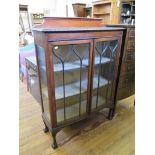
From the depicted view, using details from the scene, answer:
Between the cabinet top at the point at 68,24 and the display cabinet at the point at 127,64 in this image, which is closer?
the cabinet top at the point at 68,24

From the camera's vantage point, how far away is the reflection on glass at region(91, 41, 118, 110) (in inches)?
62.0

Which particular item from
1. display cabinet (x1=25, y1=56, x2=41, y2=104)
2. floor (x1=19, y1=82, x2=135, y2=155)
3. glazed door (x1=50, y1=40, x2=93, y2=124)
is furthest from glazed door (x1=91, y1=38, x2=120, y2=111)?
display cabinet (x1=25, y1=56, x2=41, y2=104)

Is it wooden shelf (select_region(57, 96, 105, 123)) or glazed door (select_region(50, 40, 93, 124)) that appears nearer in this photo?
glazed door (select_region(50, 40, 93, 124))

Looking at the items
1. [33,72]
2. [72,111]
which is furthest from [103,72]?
[33,72]

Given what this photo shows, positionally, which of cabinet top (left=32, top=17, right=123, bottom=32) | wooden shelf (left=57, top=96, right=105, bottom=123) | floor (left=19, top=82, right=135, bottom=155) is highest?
cabinet top (left=32, top=17, right=123, bottom=32)

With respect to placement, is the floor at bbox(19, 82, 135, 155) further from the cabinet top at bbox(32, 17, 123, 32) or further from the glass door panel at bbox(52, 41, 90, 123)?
the cabinet top at bbox(32, 17, 123, 32)

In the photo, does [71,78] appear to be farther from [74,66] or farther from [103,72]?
[103,72]

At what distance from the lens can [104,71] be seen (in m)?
1.73

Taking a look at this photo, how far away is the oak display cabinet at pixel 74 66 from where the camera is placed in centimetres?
127
